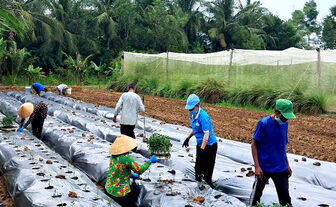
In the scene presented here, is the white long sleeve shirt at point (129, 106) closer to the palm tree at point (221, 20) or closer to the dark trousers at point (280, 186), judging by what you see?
the dark trousers at point (280, 186)

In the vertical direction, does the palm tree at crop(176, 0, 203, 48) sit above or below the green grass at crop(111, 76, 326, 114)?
above

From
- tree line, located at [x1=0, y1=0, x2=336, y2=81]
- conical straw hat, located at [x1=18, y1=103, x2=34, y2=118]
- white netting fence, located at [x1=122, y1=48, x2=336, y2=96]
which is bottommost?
conical straw hat, located at [x1=18, y1=103, x2=34, y2=118]

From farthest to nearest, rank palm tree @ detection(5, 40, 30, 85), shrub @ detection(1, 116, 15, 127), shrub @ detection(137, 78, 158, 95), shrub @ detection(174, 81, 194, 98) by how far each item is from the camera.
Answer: palm tree @ detection(5, 40, 30, 85), shrub @ detection(137, 78, 158, 95), shrub @ detection(174, 81, 194, 98), shrub @ detection(1, 116, 15, 127)

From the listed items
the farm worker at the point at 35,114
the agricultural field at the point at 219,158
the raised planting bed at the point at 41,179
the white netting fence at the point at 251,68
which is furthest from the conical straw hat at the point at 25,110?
the white netting fence at the point at 251,68

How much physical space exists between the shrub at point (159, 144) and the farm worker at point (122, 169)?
806 mm

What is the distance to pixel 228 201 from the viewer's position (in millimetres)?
3430

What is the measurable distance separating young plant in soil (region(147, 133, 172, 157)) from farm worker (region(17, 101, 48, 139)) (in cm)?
316

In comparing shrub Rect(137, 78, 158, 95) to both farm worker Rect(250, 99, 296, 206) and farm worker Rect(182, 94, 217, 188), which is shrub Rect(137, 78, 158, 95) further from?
farm worker Rect(250, 99, 296, 206)

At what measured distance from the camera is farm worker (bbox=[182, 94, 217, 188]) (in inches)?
159

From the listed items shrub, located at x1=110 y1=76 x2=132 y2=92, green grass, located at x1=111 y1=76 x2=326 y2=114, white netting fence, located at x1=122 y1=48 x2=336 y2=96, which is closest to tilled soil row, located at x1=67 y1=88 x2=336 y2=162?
green grass, located at x1=111 y1=76 x2=326 y2=114

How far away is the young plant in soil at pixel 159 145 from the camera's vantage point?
14.8ft

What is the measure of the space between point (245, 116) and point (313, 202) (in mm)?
7287

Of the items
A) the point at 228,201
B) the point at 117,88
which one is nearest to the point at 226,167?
the point at 228,201

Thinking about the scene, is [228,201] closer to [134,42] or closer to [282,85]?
[282,85]
